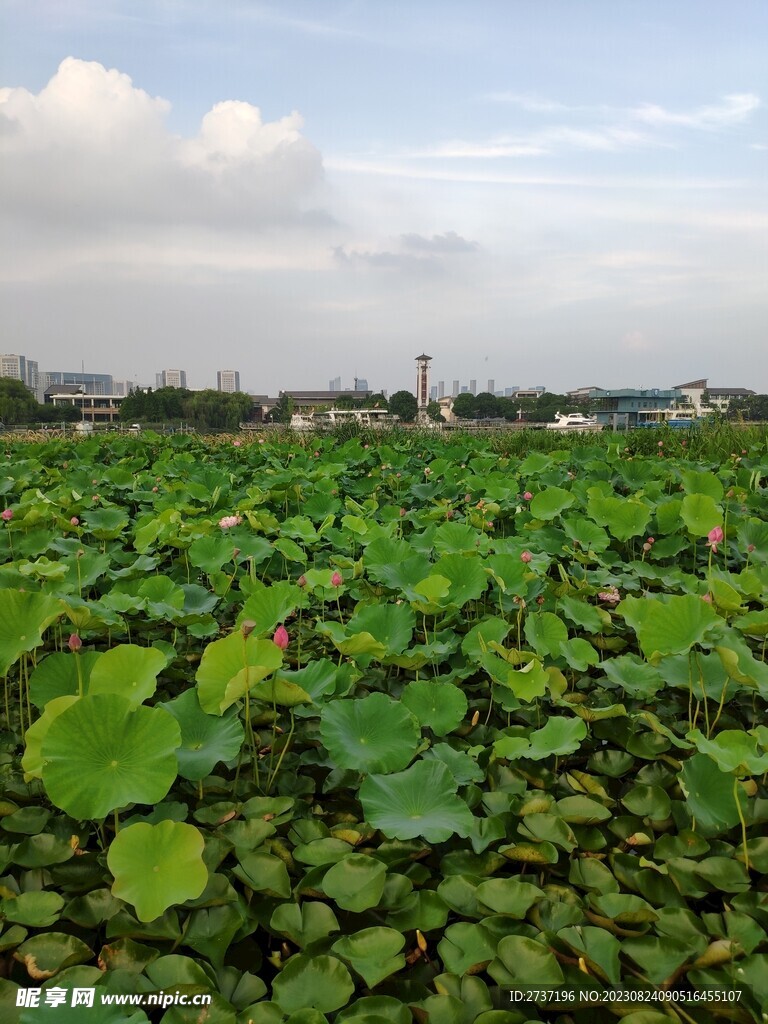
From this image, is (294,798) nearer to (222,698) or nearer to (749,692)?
(222,698)

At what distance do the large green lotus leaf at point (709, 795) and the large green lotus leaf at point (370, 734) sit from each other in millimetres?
483

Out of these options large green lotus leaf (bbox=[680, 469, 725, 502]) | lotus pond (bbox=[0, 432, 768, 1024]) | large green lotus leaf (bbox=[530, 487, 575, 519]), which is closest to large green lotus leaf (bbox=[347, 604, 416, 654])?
lotus pond (bbox=[0, 432, 768, 1024])

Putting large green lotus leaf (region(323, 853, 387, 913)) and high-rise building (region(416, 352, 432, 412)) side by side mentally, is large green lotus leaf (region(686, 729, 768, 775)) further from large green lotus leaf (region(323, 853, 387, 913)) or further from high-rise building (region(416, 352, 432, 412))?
high-rise building (region(416, 352, 432, 412))

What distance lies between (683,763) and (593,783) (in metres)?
0.18

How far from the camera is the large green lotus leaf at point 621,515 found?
2537 millimetres

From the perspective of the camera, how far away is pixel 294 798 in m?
1.27

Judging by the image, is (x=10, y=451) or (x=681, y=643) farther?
(x=10, y=451)

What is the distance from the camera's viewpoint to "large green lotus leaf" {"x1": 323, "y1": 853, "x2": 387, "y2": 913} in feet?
3.22

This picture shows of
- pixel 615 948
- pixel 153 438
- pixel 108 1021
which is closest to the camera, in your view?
pixel 108 1021

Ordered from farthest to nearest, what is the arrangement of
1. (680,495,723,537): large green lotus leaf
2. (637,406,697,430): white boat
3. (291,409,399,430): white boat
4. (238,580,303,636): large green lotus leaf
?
(291,409,399,430): white boat
(637,406,697,430): white boat
(680,495,723,537): large green lotus leaf
(238,580,303,636): large green lotus leaf

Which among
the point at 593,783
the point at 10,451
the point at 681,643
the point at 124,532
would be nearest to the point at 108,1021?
the point at 593,783

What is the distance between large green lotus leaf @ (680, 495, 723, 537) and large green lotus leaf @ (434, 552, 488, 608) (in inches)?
38.0

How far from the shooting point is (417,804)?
1156 mm

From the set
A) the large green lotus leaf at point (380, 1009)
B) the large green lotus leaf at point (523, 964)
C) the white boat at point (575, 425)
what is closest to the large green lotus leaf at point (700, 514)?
the large green lotus leaf at point (523, 964)
